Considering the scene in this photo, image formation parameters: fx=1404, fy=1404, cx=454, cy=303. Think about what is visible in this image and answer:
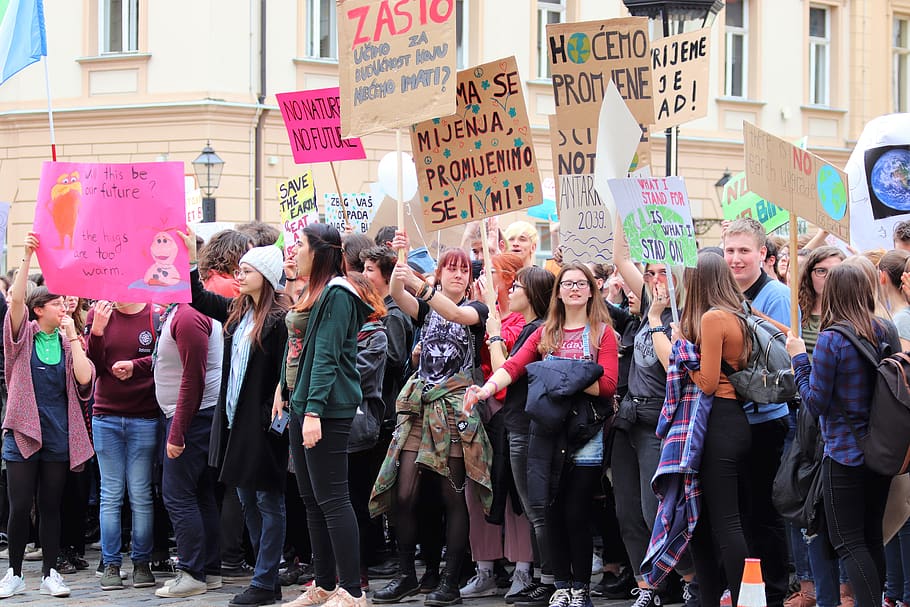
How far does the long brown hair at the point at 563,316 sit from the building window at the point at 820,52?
2209cm

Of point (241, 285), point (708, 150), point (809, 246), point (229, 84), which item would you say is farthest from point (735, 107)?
point (241, 285)

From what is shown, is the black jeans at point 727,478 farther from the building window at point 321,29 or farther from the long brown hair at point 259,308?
the building window at point 321,29

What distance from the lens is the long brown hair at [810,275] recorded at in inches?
288

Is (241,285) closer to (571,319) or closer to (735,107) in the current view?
(571,319)

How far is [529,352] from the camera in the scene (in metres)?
7.55

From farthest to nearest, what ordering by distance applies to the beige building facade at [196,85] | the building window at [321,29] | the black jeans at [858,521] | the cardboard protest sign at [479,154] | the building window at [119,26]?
1. the building window at [321,29]
2. the building window at [119,26]
3. the beige building facade at [196,85]
4. the cardboard protest sign at [479,154]
5. the black jeans at [858,521]

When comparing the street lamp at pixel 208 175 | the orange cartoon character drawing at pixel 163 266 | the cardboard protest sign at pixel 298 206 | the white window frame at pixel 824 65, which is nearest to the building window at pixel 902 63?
the white window frame at pixel 824 65

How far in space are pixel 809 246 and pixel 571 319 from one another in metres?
1.96

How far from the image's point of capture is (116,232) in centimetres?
765

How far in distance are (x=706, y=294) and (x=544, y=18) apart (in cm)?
1927

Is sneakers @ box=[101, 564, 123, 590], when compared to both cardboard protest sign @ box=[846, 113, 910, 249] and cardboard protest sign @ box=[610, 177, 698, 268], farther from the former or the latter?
cardboard protest sign @ box=[846, 113, 910, 249]

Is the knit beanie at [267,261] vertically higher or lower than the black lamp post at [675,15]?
lower

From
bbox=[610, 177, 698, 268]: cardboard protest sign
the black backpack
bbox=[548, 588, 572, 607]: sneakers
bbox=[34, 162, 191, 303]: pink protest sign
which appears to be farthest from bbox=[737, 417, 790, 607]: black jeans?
bbox=[34, 162, 191, 303]: pink protest sign

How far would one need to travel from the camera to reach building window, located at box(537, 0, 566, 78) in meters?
25.0
